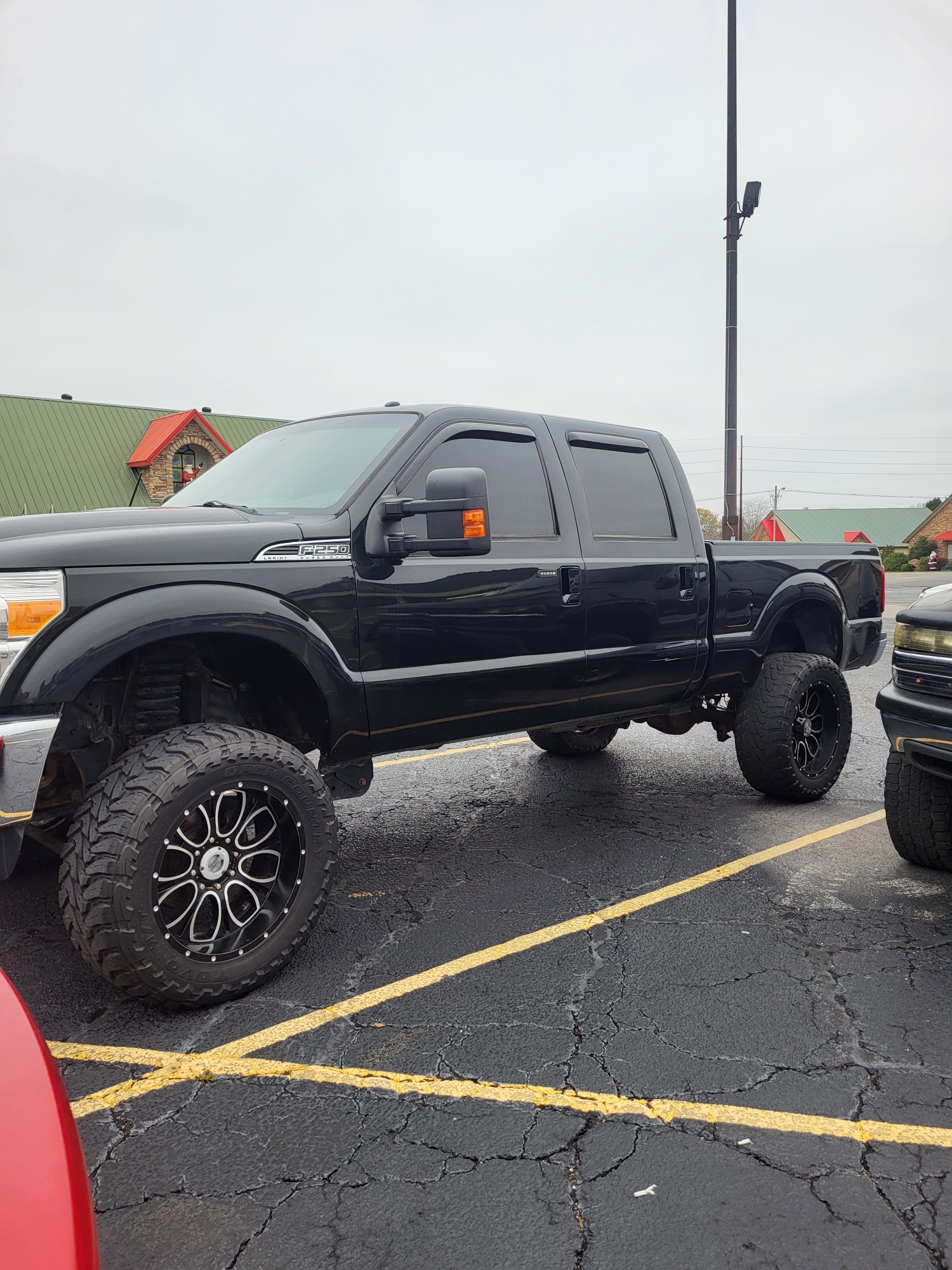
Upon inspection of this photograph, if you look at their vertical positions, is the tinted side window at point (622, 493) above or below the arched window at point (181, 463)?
below

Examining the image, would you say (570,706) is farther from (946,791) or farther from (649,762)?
(649,762)

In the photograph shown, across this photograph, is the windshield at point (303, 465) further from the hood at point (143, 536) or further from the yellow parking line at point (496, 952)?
the yellow parking line at point (496, 952)

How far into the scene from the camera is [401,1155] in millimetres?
2396

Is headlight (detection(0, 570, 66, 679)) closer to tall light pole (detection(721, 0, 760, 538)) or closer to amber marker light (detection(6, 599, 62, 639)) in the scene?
amber marker light (detection(6, 599, 62, 639))

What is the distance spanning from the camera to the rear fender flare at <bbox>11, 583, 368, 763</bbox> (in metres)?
2.94

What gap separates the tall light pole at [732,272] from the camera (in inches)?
500

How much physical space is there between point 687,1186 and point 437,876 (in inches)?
91.7

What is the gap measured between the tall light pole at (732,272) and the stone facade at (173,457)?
61.3ft

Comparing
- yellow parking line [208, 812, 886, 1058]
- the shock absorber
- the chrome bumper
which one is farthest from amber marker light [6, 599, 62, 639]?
yellow parking line [208, 812, 886, 1058]

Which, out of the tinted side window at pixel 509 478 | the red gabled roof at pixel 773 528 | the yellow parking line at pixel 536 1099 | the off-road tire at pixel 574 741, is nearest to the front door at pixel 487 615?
the tinted side window at pixel 509 478

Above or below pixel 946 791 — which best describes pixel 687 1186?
below

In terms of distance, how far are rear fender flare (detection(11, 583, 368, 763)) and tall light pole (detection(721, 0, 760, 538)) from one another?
10.3 metres

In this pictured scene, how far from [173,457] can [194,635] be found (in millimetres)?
27451

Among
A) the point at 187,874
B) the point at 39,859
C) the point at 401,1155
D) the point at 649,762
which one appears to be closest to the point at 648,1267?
the point at 401,1155
